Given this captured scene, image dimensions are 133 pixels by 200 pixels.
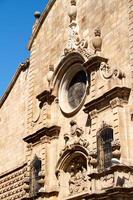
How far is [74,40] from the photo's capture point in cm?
2116

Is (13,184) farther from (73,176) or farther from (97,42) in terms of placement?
(97,42)

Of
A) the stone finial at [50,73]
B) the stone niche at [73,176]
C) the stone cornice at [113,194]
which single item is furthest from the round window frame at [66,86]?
the stone cornice at [113,194]

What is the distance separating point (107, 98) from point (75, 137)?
8.60ft

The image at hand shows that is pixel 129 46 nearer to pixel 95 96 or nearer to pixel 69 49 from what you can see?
pixel 95 96

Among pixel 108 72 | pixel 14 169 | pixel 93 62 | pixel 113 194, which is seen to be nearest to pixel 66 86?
pixel 93 62

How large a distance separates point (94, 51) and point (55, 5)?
5.53m

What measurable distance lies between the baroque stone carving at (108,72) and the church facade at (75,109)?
0.04 m

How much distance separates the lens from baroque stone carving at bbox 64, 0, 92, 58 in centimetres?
2025

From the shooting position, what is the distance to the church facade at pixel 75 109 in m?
17.1

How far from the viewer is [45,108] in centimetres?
2214

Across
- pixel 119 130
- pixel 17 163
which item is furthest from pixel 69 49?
pixel 17 163

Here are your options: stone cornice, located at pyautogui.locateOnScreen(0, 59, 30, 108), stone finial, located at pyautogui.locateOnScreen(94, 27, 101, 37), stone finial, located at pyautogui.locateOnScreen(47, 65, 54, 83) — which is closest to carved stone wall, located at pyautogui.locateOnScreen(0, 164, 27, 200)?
stone cornice, located at pyautogui.locateOnScreen(0, 59, 30, 108)

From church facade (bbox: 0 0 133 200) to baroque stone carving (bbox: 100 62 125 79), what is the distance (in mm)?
39

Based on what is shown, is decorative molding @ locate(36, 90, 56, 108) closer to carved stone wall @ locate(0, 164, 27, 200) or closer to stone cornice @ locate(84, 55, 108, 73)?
stone cornice @ locate(84, 55, 108, 73)
